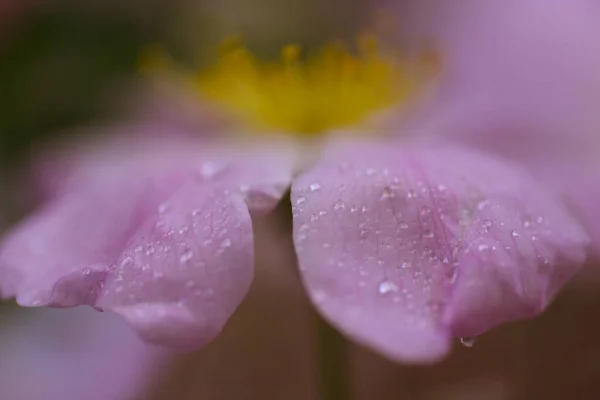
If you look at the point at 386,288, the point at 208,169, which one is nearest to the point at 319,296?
the point at 386,288

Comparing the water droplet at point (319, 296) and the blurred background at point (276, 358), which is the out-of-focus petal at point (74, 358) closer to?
the blurred background at point (276, 358)

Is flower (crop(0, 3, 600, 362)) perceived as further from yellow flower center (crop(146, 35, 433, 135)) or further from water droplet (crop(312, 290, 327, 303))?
yellow flower center (crop(146, 35, 433, 135))

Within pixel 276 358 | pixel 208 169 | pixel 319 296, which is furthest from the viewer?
pixel 276 358

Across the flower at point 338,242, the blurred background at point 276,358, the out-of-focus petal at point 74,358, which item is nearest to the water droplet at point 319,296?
the flower at point 338,242

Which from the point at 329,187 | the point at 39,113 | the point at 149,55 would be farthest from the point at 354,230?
the point at 39,113

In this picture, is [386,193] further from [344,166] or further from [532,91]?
[532,91]

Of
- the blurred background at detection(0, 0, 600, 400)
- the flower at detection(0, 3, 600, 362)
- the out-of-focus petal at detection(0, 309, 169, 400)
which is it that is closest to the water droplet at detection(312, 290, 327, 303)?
the flower at detection(0, 3, 600, 362)
